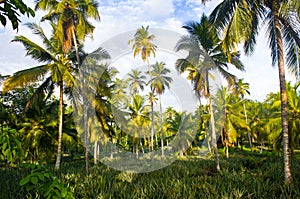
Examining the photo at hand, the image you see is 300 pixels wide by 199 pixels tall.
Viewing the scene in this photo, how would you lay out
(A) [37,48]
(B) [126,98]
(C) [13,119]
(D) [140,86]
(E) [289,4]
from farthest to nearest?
(D) [140,86] < (B) [126,98] < (C) [13,119] < (A) [37,48] < (E) [289,4]

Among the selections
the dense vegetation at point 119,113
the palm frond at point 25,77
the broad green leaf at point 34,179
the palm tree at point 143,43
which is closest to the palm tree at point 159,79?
the palm tree at point 143,43

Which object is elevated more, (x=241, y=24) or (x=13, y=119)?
(x=241, y=24)

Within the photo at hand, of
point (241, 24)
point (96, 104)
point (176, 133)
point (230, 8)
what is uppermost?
point (230, 8)

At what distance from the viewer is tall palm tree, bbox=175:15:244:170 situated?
1608cm

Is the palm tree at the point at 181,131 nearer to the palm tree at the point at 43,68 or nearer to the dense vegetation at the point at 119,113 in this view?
the dense vegetation at the point at 119,113

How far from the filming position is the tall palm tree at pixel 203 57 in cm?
1608

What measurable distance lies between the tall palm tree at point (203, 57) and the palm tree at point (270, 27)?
525cm

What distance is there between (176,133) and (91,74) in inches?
813

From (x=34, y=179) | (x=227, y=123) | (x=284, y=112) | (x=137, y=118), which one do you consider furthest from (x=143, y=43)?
(x=34, y=179)

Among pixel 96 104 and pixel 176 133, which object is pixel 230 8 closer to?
pixel 96 104

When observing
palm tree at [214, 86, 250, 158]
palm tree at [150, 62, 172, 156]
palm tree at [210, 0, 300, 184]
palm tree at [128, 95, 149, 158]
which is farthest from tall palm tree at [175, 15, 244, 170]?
palm tree at [128, 95, 149, 158]

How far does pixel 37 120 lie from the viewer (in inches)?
753

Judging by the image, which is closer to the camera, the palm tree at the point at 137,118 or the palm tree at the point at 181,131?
the palm tree at the point at 137,118

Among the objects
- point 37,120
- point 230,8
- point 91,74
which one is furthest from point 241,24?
point 37,120
